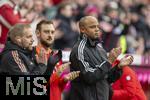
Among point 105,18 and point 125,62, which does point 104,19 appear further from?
point 125,62

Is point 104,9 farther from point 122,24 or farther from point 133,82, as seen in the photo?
point 133,82

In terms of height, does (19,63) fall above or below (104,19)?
below

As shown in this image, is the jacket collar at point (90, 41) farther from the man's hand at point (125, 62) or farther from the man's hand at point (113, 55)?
the man's hand at point (125, 62)

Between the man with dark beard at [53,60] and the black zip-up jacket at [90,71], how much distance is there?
21 cm

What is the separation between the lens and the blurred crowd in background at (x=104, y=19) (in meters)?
15.8

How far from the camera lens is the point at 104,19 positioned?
1670 cm

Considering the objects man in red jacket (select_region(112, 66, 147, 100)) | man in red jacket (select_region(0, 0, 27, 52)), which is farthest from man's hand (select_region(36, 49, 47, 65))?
man in red jacket (select_region(0, 0, 27, 52))

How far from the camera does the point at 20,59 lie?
9.61 meters

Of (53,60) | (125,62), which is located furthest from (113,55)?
(53,60)

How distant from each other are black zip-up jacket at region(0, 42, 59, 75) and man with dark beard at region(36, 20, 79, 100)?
0.15 meters

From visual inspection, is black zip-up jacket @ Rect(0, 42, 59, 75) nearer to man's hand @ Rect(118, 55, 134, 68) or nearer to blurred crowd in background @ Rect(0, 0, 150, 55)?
man's hand @ Rect(118, 55, 134, 68)

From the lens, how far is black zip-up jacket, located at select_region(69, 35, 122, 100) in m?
9.27

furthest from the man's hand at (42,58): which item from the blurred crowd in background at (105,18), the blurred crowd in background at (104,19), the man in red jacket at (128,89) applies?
the blurred crowd in background at (105,18)

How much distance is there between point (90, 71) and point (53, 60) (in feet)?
1.72
